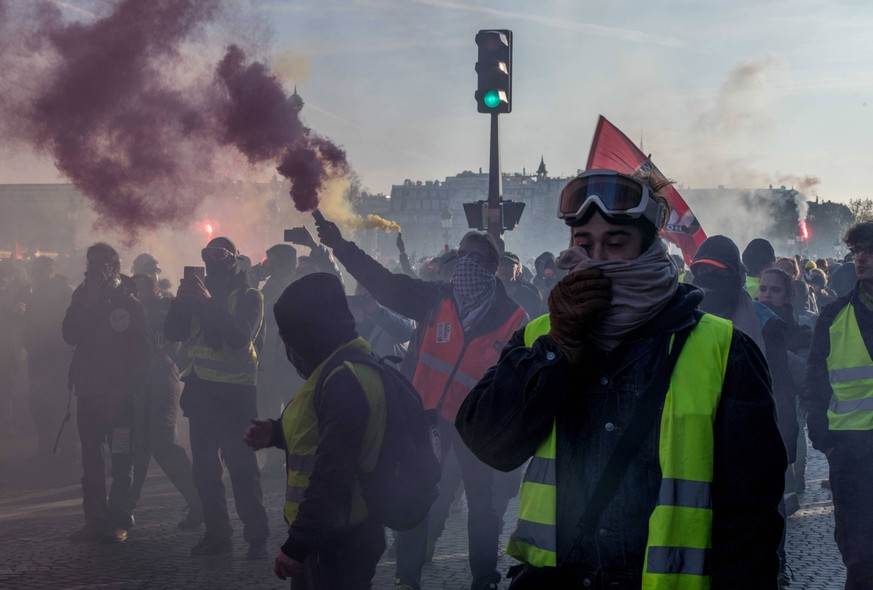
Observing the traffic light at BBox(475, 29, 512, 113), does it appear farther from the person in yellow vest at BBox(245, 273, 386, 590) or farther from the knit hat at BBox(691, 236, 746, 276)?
the person in yellow vest at BBox(245, 273, 386, 590)

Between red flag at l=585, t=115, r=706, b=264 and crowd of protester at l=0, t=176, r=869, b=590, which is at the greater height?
red flag at l=585, t=115, r=706, b=264

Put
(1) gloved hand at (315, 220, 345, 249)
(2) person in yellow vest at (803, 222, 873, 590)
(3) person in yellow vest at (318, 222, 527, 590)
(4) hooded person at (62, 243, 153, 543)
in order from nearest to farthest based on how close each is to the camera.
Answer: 1. (2) person in yellow vest at (803, 222, 873, 590)
2. (3) person in yellow vest at (318, 222, 527, 590)
3. (1) gloved hand at (315, 220, 345, 249)
4. (4) hooded person at (62, 243, 153, 543)

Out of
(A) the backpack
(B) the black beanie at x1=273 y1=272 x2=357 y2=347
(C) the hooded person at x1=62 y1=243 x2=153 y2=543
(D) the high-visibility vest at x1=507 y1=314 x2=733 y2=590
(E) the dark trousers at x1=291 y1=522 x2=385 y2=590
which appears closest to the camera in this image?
(D) the high-visibility vest at x1=507 y1=314 x2=733 y2=590

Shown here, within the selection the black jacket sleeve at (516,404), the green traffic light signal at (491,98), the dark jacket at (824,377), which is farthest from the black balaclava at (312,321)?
the green traffic light signal at (491,98)

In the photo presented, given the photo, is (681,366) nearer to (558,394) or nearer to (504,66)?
(558,394)

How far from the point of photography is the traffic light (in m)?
10.4

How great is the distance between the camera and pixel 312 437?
3918 mm

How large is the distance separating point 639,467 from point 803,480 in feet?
26.6

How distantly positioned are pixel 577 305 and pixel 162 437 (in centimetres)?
660

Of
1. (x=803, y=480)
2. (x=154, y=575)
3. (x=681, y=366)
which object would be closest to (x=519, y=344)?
(x=681, y=366)

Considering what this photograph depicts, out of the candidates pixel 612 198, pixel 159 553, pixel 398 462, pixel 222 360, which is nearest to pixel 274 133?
pixel 222 360

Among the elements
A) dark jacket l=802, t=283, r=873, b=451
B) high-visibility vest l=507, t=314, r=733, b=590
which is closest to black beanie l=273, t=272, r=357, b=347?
high-visibility vest l=507, t=314, r=733, b=590

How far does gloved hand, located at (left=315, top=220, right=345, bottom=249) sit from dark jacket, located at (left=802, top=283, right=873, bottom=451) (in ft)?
8.91

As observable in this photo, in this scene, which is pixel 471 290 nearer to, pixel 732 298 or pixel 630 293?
pixel 732 298
